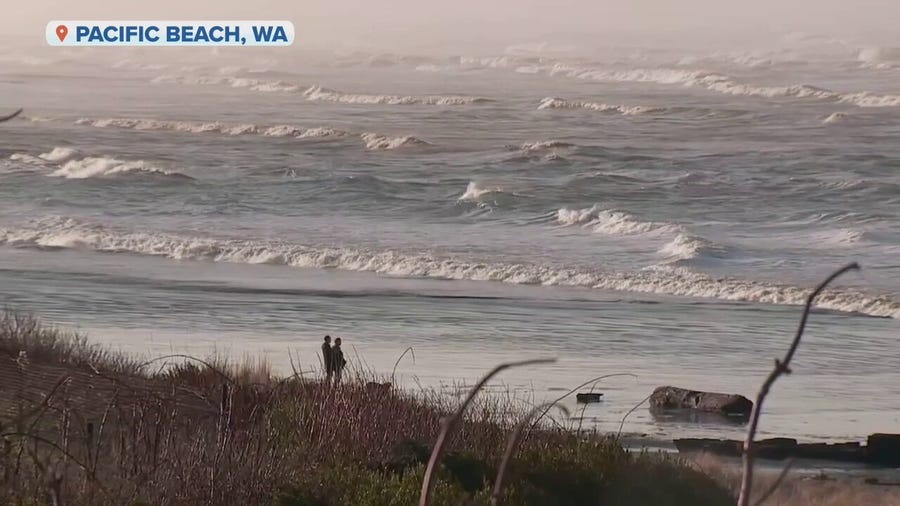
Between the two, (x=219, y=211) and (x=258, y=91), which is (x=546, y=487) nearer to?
(x=219, y=211)

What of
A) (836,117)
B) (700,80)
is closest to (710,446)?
(836,117)

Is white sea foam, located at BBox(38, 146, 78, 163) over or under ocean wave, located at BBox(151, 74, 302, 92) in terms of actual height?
under

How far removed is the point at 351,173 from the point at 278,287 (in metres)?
24.0

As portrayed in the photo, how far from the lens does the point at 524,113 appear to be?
64.9m

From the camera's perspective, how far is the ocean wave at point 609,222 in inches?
1846

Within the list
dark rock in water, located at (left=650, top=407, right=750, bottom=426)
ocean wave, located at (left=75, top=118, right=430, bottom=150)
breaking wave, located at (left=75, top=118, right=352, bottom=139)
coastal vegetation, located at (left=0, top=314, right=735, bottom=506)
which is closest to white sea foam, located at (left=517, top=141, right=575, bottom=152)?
ocean wave, located at (left=75, top=118, right=430, bottom=150)

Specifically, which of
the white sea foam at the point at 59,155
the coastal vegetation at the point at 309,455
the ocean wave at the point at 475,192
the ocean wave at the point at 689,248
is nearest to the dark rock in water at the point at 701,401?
the coastal vegetation at the point at 309,455

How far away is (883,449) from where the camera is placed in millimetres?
16469

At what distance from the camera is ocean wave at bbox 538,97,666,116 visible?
64938mm

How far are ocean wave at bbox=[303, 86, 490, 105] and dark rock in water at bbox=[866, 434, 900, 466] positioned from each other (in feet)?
162

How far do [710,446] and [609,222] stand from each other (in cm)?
3254

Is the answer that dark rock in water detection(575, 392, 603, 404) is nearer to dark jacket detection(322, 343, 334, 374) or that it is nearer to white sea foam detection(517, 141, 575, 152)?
dark jacket detection(322, 343, 334, 374)

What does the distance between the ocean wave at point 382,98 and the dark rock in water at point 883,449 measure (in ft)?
162

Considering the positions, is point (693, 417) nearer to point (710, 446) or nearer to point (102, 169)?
point (710, 446)
